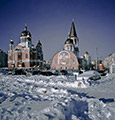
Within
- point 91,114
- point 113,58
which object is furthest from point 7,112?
point 113,58

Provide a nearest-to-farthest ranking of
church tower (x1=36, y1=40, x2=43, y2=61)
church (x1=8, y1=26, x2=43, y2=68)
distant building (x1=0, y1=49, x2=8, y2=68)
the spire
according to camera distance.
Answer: church (x1=8, y1=26, x2=43, y2=68) < church tower (x1=36, y1=40, x2=43, y2=61) < the spire < distant building (x1=0, y1=49, x2=8, y2=68)

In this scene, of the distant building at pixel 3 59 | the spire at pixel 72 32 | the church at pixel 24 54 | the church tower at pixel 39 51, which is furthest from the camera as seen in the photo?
the distant building at pixel 3 59

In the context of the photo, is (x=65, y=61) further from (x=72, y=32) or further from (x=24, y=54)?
(x=72, y=32)

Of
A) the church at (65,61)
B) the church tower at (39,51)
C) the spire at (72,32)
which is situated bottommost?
the church at (65,61)

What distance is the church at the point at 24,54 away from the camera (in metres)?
43.4

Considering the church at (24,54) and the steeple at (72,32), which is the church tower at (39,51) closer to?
the church at (24,54)

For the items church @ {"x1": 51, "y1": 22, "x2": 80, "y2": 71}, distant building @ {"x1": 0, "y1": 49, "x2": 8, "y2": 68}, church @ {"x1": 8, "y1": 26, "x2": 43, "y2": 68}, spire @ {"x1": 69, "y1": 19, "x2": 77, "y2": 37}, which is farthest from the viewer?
distant building @ {"x1": 0, "y1": 49, "x2": 8, "y2": 68}

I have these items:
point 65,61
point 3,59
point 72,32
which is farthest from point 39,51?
point 3,59

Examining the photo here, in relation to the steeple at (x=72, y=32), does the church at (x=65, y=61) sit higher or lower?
lower

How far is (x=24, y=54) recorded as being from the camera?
43.9 m

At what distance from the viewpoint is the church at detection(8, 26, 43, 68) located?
143 feet

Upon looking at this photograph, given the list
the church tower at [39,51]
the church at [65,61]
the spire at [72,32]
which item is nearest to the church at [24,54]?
the church tower at [39,51]

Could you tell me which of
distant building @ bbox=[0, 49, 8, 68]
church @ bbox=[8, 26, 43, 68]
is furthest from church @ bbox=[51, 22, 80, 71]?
distant building @ bbox=[0, 49, 8, 68]

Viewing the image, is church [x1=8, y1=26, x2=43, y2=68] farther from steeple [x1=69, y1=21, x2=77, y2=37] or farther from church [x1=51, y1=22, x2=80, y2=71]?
steeple [x1=69, y1=21, x2=77, y2=37]
